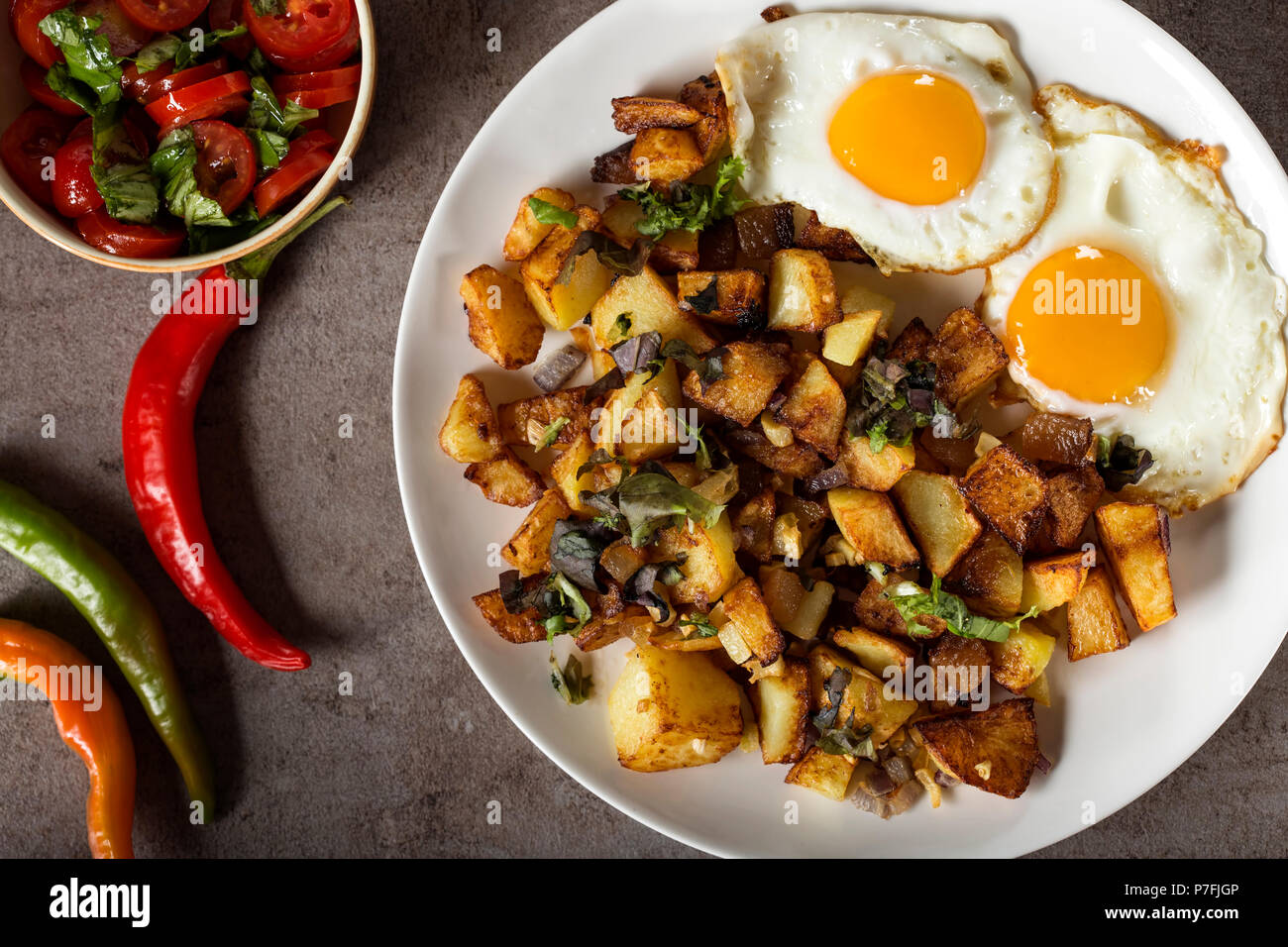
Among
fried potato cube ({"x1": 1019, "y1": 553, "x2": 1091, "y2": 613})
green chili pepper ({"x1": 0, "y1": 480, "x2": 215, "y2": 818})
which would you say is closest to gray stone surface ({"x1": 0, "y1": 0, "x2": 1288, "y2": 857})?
green chili pepper ({"x1": 0, "y1": 480, "x2": 215, "y2": 818})

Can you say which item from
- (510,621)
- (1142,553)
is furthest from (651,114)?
(1142,553)

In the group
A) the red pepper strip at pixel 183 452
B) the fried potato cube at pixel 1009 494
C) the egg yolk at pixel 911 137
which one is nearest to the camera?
the fried potato cube at pixel 1009 494

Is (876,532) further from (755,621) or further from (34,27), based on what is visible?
(34,27)

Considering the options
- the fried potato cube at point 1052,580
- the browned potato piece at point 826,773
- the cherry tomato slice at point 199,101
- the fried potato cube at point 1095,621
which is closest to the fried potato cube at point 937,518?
the fried potato cube at point 1052,580

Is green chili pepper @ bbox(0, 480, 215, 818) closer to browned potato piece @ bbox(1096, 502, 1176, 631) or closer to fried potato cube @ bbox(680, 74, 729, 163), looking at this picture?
fried potato cube @ bbox(680, 74, 729, 163)

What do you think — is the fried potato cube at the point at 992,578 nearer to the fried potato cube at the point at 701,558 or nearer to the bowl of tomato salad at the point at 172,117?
the fried potato cube at the point at 701,558
